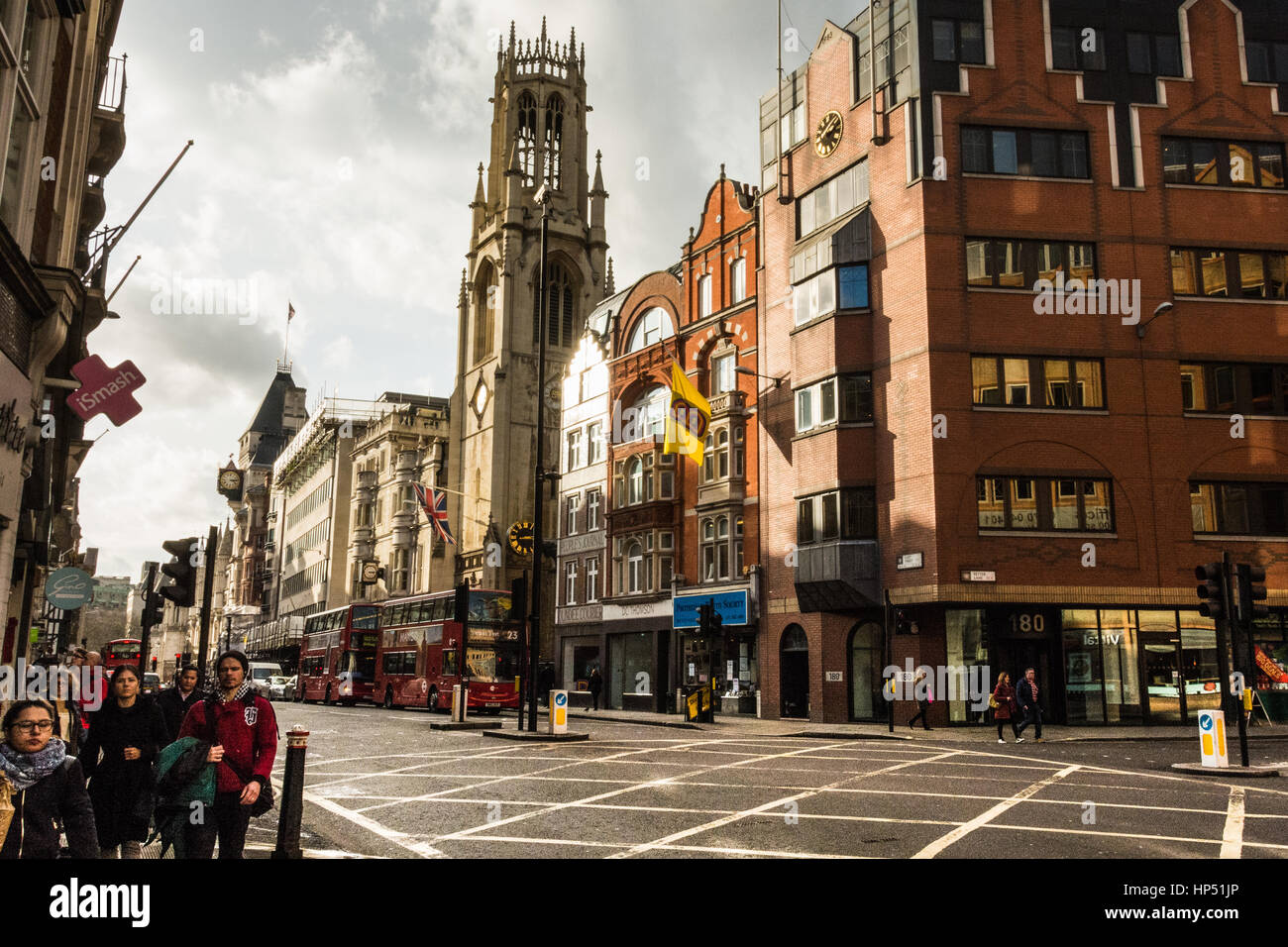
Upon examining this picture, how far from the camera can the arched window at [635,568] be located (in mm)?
41094

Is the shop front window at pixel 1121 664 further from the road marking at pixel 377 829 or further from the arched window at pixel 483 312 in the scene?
the arched window at pixel 483 312

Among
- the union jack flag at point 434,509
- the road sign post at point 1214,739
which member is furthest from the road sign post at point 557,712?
the union jack flag at point 434,509

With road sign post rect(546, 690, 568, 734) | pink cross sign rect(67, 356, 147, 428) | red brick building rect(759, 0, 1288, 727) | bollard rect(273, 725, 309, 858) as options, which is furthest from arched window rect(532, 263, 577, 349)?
bollard rect(273, 725, 309, 858)

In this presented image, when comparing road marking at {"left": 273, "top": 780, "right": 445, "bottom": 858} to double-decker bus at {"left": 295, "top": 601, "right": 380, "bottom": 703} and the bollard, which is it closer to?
the bollard

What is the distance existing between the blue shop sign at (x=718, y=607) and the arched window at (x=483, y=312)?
3059cm

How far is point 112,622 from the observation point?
17188 centimetres

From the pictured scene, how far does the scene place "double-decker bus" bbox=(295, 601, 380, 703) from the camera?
45125mm

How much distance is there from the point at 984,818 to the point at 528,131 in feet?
208

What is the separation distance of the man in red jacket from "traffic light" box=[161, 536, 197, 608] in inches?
210

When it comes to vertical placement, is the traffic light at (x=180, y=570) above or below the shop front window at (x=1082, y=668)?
above
